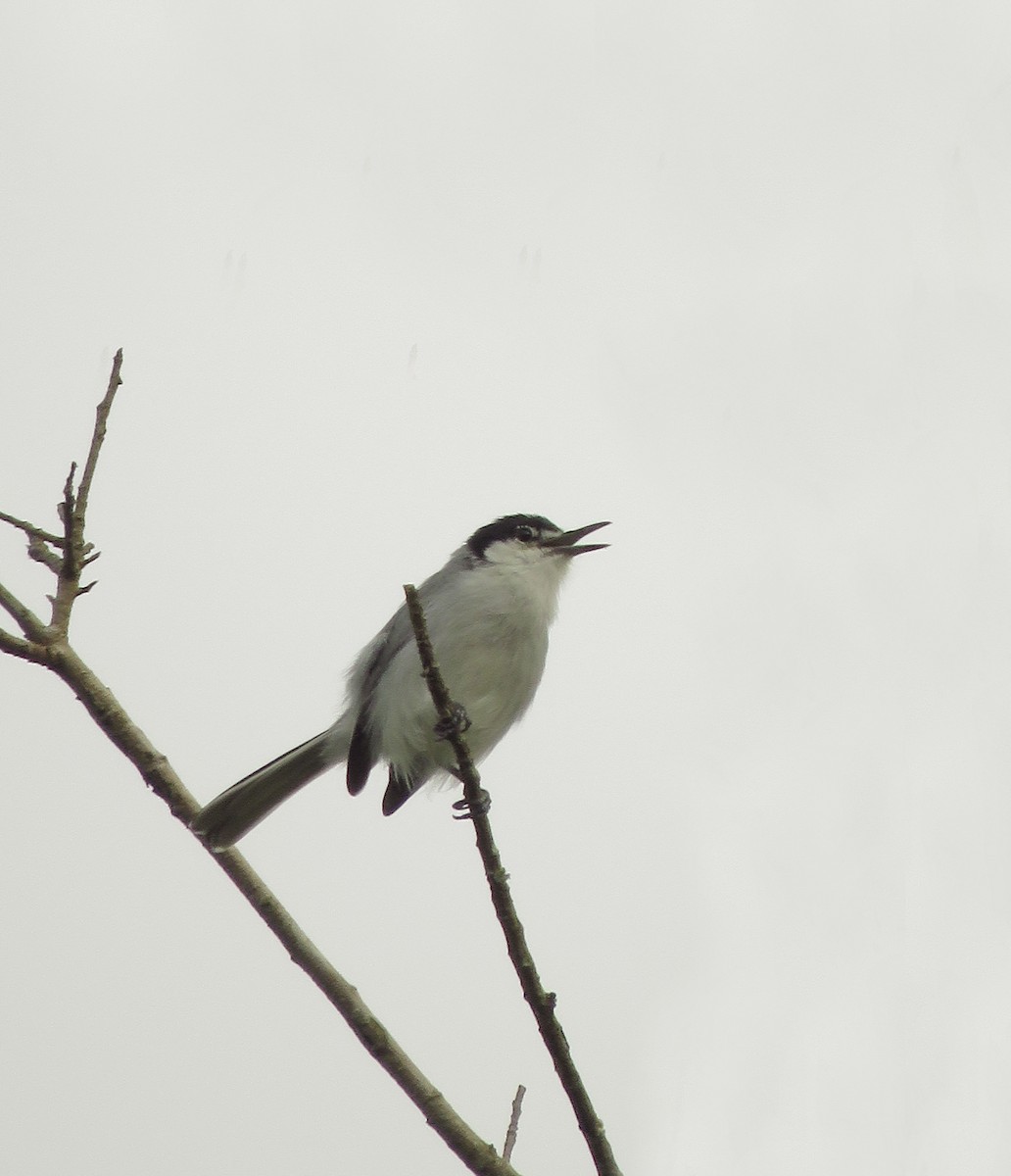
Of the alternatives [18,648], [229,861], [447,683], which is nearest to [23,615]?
[18,648]

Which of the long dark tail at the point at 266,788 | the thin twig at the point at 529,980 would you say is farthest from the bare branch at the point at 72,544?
the long dark tail at the point at 266,788

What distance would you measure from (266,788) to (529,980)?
2334 mm

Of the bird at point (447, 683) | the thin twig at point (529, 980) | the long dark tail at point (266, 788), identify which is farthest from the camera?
the bird at point (447, 683)

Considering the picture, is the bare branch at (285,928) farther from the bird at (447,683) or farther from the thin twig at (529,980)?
the bird at (447,683)

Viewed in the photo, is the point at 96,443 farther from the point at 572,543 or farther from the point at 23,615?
the point at 572,543

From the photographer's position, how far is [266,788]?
4672 millimetres

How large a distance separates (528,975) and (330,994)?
1.37ft

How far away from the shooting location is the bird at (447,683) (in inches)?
179

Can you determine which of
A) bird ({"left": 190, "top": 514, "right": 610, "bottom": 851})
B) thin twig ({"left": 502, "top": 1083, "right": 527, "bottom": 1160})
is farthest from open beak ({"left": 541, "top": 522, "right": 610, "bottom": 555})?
thin twig ({"left": 502, "top": 1083, "right": 527, "bottom": 1160})

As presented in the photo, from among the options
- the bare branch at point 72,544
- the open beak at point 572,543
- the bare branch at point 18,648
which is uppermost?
the open beak at point 572,543

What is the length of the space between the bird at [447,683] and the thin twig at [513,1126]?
5.05 ft

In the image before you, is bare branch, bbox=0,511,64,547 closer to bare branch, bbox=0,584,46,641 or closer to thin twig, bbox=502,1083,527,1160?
bare branch, bbox=0,584,46,641

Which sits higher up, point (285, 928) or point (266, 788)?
point (266, 788)

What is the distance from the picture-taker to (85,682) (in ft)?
8.60
